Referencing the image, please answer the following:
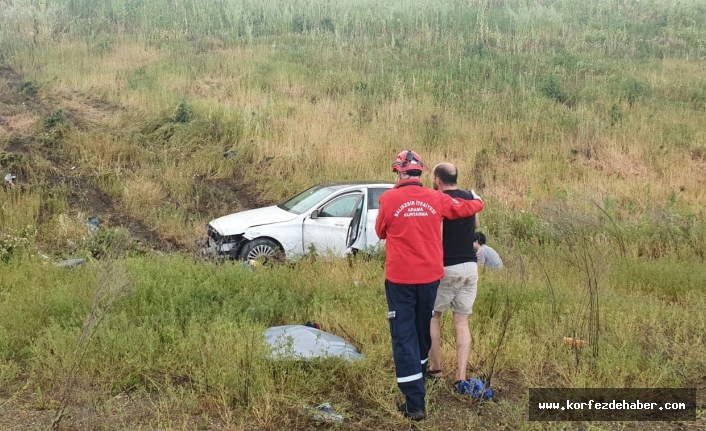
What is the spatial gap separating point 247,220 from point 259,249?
1.78 ft

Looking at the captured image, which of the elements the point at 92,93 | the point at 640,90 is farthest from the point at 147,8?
the point at 640,90

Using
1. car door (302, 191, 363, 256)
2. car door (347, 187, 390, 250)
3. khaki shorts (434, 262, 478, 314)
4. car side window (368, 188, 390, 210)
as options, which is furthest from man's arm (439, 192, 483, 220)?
car side window (368, 188, 390, 210)

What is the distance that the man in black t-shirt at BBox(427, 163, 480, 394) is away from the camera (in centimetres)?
555

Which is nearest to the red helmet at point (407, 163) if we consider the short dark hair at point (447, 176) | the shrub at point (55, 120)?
the short dark hair at point (447, 176)

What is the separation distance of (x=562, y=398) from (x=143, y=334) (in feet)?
12.6

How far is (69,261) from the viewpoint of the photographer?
9547mm

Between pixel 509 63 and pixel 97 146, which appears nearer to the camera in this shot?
pixel 97 146

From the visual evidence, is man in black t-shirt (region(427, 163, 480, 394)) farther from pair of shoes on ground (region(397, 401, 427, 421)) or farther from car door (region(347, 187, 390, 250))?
car door (region(347, 187, 390, 250))

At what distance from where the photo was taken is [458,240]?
18.4 feet

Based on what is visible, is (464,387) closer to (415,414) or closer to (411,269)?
(415,414)

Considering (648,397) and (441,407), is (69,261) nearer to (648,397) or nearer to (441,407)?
(441,407)

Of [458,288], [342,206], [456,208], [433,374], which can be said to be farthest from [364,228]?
[456,208]

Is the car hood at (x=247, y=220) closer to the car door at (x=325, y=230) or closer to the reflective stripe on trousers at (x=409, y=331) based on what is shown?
the car door at (x=325, y=230)

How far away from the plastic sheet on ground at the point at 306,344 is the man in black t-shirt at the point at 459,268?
3.35 feet
